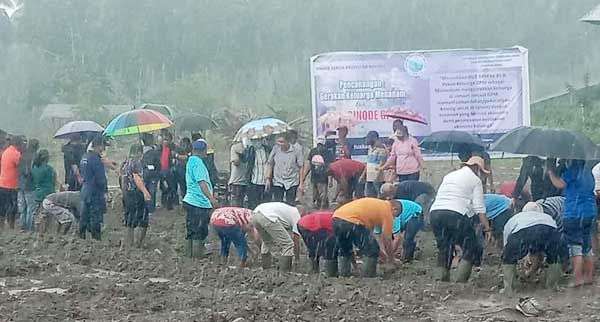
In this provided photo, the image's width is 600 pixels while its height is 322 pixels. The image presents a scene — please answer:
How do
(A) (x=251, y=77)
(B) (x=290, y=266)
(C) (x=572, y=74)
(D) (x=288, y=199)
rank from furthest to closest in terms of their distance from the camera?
(A) (x=251, y=77) → (C) (x=572, y=74) → (D) (x=288, y=199) → (B) (x=290, y=266)

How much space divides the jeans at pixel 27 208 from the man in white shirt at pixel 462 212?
690 cm

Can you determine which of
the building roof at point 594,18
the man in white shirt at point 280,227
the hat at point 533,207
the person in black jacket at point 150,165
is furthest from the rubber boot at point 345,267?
the building roof at point 594,18

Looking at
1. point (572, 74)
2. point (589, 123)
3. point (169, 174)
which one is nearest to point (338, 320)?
point (169, 174)

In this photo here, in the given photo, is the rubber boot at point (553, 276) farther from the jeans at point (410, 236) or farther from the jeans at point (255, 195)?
the jeans at point (255, 195)

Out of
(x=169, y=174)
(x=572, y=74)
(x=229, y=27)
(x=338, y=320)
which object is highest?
(x=229, y=27)

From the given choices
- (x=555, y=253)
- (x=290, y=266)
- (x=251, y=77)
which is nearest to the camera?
(x=555, y=253)

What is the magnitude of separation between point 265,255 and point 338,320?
118 inches

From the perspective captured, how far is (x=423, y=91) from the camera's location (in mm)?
17594

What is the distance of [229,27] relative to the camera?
40.5 metres

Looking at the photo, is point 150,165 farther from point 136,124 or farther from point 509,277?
point 509,277

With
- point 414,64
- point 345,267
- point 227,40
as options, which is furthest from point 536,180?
point 227,40

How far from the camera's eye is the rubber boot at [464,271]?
9.65 metres

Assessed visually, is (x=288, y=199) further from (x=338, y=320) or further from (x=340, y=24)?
(x=340, y=24)

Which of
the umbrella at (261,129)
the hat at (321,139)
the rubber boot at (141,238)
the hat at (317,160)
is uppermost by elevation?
the umbrella at (261,129)
